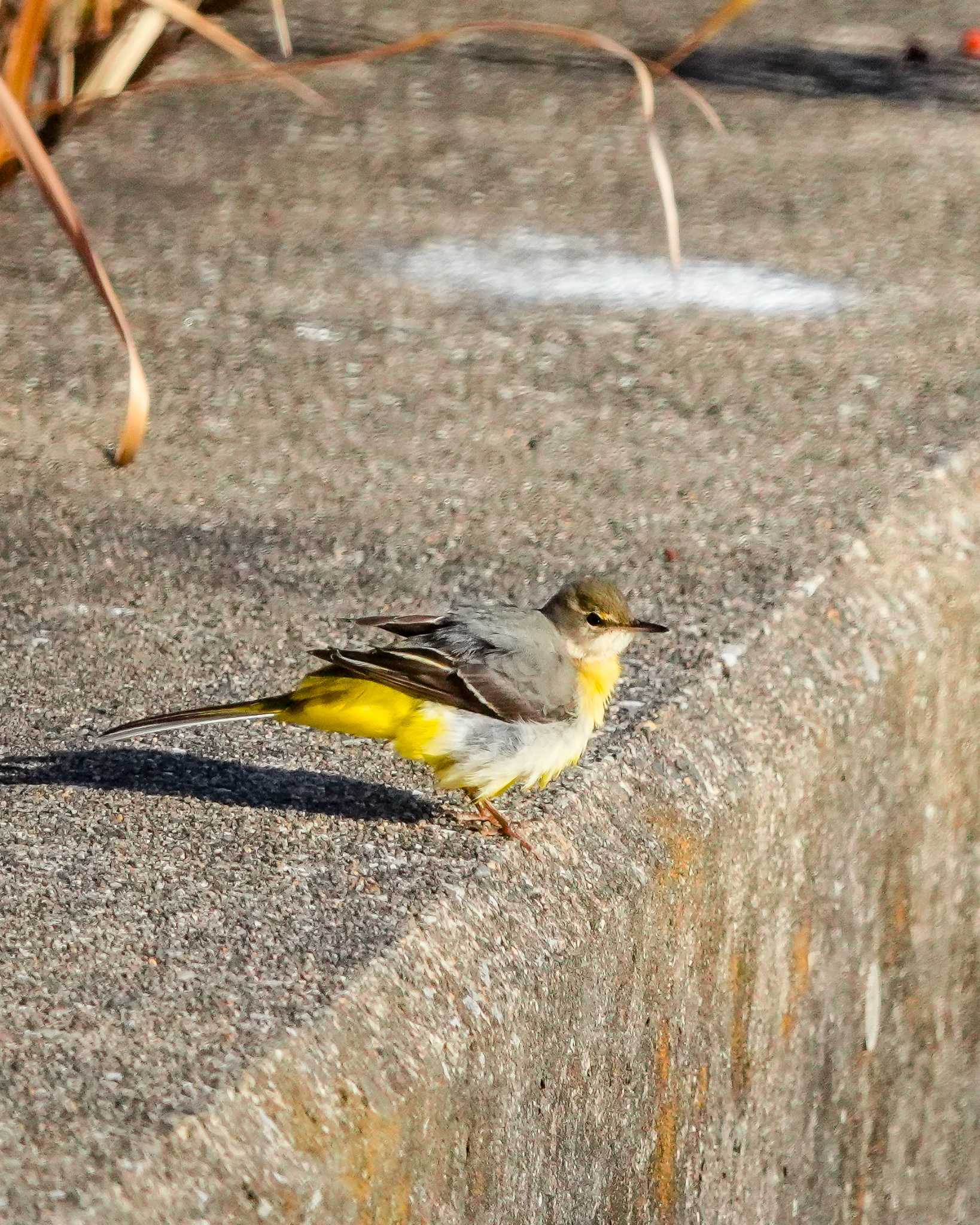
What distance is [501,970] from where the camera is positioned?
3.20 metres

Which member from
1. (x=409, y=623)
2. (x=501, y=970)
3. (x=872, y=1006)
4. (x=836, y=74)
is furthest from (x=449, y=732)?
(x=836, y=74)

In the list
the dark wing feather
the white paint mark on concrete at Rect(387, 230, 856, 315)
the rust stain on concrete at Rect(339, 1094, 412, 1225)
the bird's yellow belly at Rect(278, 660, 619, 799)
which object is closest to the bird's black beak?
the bird's yellow belly at Rect(278, 660, 619, 799)

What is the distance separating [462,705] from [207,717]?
0.51m

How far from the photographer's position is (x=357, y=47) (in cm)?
850

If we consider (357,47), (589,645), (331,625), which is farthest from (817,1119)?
(357,47)

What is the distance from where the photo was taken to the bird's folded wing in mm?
3658

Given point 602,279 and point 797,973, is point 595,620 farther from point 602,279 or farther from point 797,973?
point 602,279

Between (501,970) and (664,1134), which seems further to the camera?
(664,1134)

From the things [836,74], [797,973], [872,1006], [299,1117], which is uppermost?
[299,1117]

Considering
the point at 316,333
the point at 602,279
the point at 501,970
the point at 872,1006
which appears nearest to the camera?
the point at 501,970

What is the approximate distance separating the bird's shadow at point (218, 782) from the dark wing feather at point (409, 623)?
33 cm

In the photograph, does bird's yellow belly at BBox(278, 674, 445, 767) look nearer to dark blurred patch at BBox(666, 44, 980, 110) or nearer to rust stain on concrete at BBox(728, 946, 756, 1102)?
rust stain on concrete at BBox(728, 946, 756, 1102)

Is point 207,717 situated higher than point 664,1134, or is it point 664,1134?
point 207,717

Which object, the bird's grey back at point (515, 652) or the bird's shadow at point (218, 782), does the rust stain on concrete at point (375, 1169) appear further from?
the bird's grey back at point (515, 652)
